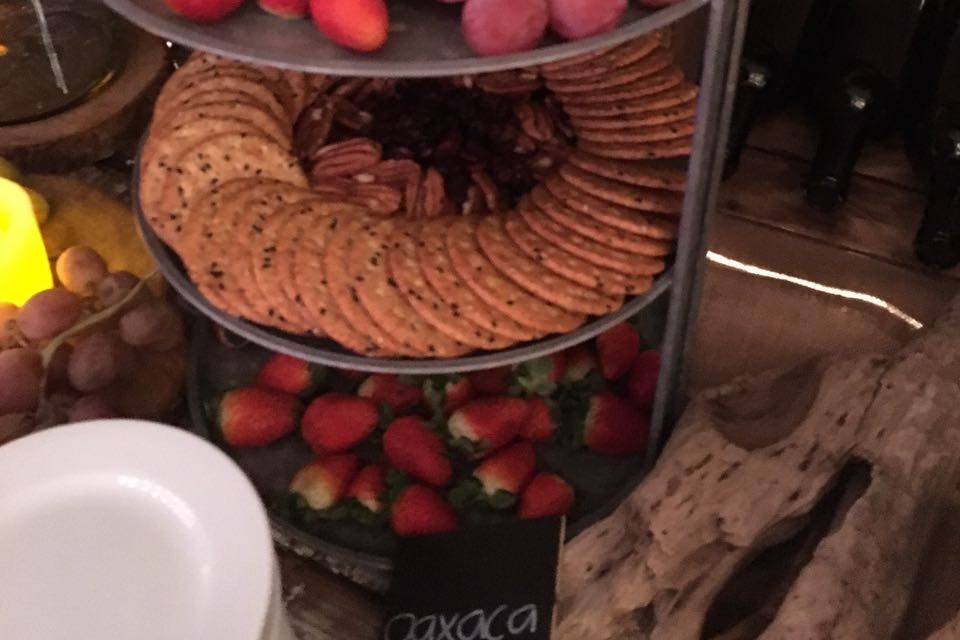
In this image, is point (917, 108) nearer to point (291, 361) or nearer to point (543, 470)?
point (543, 470)

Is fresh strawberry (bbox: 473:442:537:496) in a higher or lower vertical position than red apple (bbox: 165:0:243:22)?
lower

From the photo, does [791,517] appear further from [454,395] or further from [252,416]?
[252,416]

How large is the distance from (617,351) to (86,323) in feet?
1.93

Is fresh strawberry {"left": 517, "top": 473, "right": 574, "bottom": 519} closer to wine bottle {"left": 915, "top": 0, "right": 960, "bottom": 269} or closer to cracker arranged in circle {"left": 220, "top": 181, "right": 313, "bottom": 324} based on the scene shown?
cracker arranged in circle {"left": 220, "top": 181, "right": 313, "bottom": 324}

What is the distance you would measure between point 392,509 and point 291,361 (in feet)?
0.70

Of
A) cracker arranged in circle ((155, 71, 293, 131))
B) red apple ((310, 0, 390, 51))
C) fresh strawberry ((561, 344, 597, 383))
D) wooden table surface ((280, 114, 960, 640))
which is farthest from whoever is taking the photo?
wooden table surface ((280, 114, 960, 640))

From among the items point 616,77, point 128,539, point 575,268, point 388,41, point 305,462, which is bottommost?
point 305,462

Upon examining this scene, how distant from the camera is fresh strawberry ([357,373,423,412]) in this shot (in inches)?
45.6

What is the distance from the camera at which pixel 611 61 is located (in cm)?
Result: 98

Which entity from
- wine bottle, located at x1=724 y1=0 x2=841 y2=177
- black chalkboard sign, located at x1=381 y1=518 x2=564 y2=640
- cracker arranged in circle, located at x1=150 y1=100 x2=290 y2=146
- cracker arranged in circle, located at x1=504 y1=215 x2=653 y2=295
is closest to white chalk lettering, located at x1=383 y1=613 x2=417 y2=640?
black chalkboard sign, located at x1=381 y1=518 x2=564 y2=640

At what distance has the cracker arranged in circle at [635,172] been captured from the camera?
0.90 meters

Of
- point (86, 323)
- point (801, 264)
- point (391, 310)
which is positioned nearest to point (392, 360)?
point (391, 310)

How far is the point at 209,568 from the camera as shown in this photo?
70cm

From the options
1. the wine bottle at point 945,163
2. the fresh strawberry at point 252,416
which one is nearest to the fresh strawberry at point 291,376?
the fresh strawberry at point 252,416
